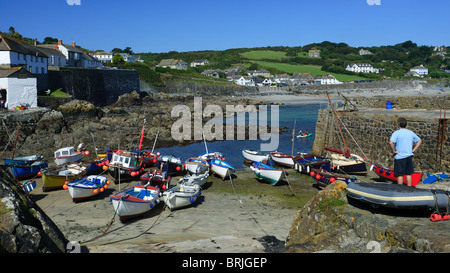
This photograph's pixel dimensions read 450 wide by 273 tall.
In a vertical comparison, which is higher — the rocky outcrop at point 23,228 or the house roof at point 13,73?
the house roof at point 13,73

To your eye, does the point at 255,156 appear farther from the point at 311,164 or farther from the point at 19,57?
the point at 19,57

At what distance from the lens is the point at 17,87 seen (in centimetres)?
3641

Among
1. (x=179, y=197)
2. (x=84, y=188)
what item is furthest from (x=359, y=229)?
(x=84, y=188)

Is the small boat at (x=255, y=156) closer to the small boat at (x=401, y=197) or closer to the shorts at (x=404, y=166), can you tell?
the shorts at (x=404, y=166)

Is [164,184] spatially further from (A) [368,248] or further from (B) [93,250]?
(A) [368,248]

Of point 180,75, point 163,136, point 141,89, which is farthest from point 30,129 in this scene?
point 180,75

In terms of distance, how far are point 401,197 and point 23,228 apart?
6986mm

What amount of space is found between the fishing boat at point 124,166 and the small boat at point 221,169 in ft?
15.8

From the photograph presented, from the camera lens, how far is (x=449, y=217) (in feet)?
21.6

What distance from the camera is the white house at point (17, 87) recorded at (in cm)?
3559

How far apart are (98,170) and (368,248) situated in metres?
20.8

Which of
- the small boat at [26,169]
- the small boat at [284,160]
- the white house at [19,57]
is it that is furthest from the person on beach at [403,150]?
the white house at [19,57]

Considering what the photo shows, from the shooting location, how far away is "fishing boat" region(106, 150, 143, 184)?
854 inches

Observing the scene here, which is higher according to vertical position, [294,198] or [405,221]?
[405,221]
